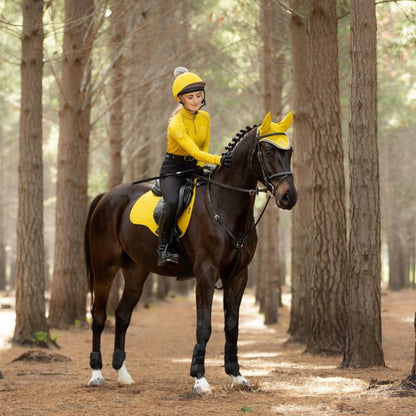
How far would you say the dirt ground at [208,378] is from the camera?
20.8 feet

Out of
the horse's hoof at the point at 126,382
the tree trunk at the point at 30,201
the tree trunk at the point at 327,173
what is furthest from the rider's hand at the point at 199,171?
the tree trunk at the point at 30,201

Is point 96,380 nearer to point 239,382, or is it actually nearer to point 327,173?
point 239,382

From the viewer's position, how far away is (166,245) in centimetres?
767

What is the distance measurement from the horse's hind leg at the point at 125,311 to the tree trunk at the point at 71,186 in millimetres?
6649

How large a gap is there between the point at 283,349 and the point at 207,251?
20.6 ft

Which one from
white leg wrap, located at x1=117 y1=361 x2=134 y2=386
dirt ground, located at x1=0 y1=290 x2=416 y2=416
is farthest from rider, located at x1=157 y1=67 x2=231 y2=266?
dirt ground, located at x1=0 y1=290 x2=416 y2=416

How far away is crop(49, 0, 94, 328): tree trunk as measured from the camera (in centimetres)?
1480

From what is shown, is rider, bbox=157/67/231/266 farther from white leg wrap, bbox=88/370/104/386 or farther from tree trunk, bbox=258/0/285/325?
tree trunk, bbox=258/0/285/325

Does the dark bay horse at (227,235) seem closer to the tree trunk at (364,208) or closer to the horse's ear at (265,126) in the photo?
the horse's ear at (265,126)

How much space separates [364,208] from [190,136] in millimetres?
2778

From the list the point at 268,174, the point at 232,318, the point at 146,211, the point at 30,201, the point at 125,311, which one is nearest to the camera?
the point at 268,174

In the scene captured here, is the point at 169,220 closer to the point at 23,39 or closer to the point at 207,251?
the point at 207,251

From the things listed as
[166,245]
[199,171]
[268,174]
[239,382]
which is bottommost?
[239,382]

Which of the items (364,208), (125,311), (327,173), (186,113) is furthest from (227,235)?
(327,173)
